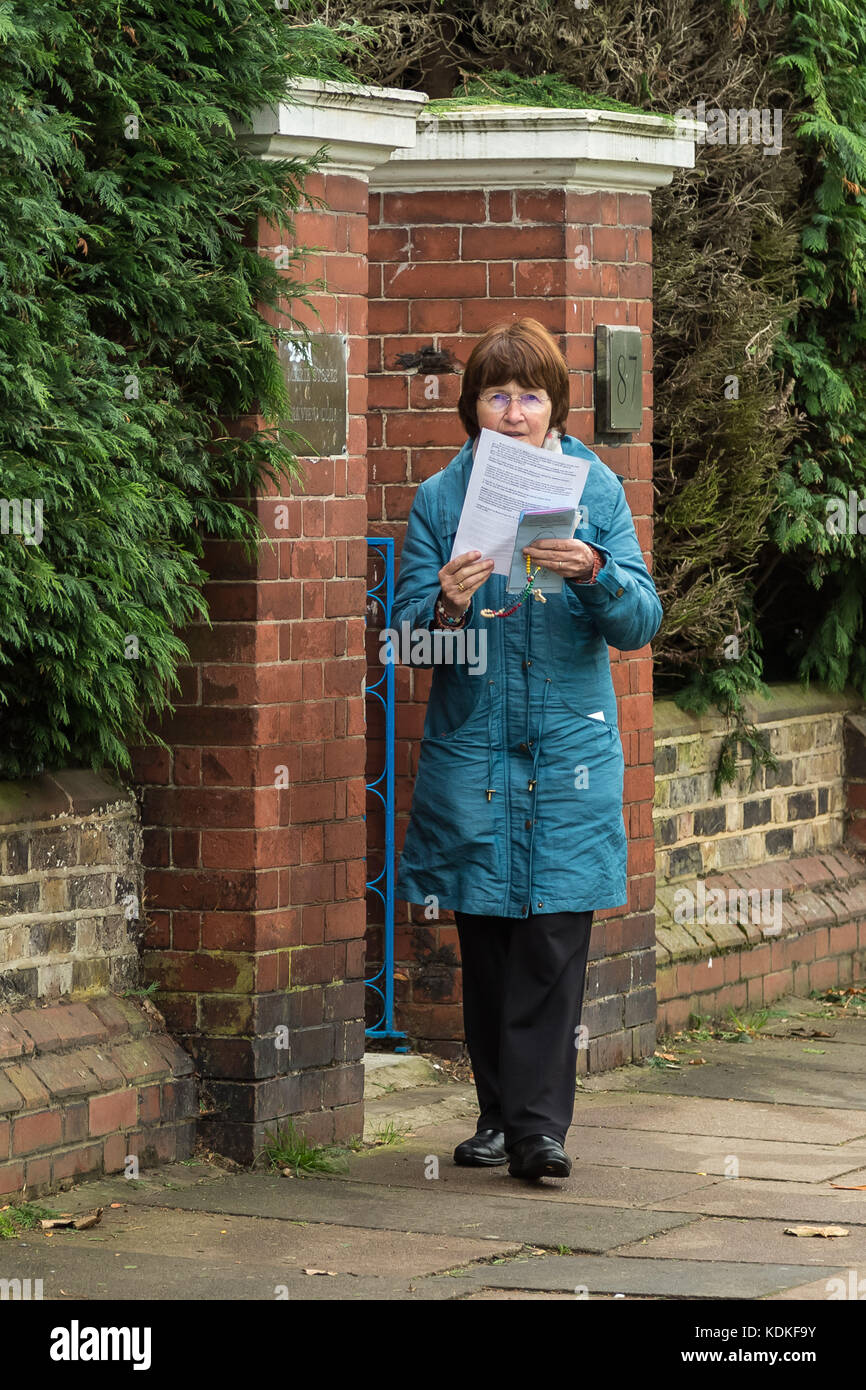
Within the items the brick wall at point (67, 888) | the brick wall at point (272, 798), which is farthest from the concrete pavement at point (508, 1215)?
the brick wall at point (67, 888)

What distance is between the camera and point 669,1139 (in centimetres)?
660

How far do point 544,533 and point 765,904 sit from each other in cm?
365

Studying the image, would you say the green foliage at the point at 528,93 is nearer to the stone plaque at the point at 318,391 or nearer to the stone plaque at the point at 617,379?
the stone plaque at the point at 617,379

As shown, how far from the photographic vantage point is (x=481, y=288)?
24.2ft

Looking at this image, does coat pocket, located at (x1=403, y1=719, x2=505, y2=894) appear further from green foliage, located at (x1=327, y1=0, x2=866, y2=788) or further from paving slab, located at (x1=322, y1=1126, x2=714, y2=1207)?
green foliage, located at (x1=327, y1=0, x2=866, y2=788)

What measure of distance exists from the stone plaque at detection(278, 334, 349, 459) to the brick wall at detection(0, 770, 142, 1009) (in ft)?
3.55

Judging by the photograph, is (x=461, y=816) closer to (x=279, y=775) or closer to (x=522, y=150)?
(x=279, y=775)

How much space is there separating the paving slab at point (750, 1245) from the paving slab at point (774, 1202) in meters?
0.10

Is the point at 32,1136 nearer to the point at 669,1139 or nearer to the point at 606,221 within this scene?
the point at 669,1139

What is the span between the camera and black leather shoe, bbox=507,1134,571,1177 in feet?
19.2

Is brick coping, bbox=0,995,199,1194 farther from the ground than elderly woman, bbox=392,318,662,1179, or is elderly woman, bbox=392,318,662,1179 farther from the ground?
elderly woman, bbox=392,318,662,1179

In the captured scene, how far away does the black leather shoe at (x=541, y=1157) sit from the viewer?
584 centimetres

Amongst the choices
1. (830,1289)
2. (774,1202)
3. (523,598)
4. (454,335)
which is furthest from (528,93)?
(830,1289)

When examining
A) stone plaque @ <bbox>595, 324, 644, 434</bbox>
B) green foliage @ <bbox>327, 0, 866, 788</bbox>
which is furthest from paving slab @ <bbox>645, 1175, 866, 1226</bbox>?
green foliage @ <bbox>327, 0, 866, 788</bbox>
